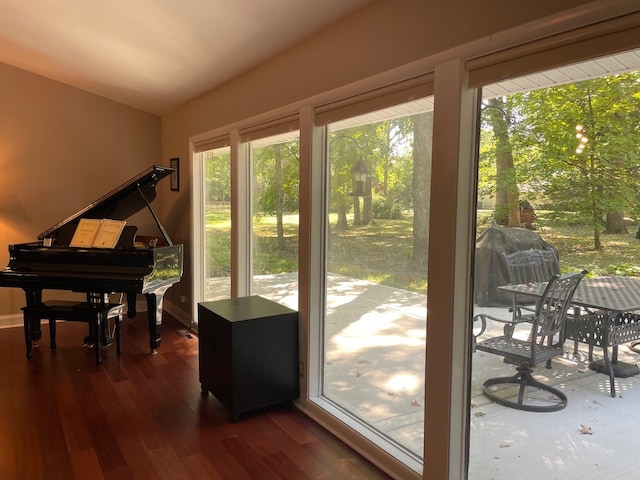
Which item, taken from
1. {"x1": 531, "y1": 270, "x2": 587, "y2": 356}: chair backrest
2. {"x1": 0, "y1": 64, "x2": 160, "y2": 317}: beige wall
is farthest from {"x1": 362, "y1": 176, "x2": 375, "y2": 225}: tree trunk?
{"x1": 0, "y1": 64, "x2": 160, "y2": 317}: beige wall

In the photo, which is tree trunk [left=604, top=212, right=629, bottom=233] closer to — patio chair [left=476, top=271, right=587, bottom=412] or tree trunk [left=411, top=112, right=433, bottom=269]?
patio chair [left=476, top=271, right=587, bottom=412]

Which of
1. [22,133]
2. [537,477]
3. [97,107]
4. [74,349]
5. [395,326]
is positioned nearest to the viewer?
[537,477]

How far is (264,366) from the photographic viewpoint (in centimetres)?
306

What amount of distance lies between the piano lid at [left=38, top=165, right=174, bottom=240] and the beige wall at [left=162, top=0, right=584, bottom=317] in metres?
0.77

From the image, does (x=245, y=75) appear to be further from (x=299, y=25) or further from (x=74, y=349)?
(x=74, y=349)

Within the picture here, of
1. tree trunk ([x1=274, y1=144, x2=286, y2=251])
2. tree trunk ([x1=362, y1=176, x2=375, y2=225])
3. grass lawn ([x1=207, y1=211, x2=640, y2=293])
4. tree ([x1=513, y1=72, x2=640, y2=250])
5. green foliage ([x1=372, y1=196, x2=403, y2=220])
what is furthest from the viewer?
tree trunk ([x1=274, y1=144, x2=286, y2=251])

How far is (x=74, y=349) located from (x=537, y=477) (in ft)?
13.6

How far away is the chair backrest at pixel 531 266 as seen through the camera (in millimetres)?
1896

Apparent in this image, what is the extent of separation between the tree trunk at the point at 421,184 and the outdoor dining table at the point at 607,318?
65cm

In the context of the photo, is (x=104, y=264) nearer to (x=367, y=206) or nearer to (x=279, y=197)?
(x=279, y=197)

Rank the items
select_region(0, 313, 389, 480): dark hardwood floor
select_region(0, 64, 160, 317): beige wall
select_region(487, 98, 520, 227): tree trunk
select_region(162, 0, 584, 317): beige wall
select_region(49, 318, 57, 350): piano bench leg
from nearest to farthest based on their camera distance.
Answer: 1. select_region(162, 0, 584, 317): beige wall
2. select_region(487, 98, 520, 227): tree trunk
3. select_region(0, 313, 389, 480): dark hardwood floor
4. select_region(49, 318, 57, 350): piano bench leg
5. select_region(0, 64, 160, 317): beige wall

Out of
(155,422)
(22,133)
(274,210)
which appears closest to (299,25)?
(274,210)

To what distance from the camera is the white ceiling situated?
2795 millimetres

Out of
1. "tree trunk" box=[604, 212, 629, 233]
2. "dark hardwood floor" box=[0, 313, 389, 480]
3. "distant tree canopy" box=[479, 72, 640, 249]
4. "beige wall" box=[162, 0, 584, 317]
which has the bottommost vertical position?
"dark hardwood floor" box=[0, 313, 389, 480]
